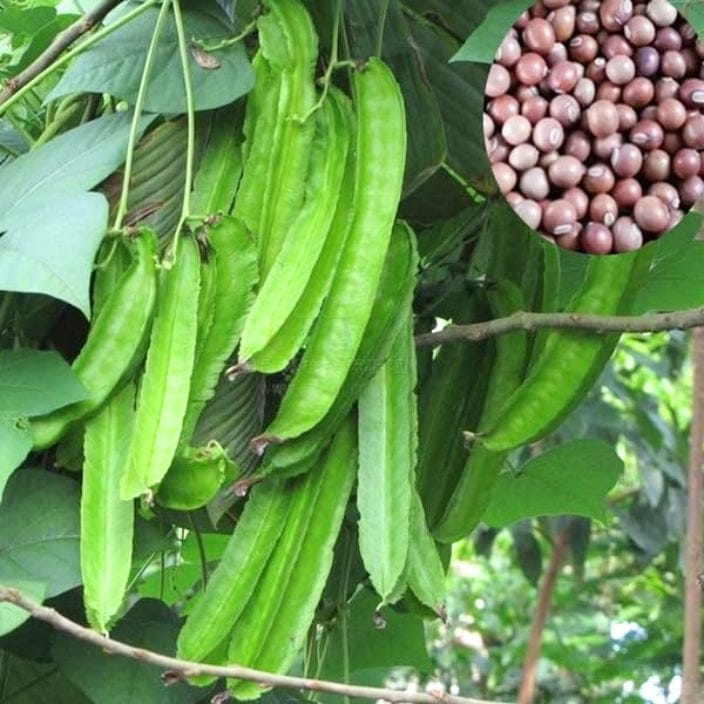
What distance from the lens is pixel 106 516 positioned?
87cm

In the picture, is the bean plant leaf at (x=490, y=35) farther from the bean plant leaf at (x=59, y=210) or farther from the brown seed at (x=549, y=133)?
the bean plant leaf at (x=59, y=210)

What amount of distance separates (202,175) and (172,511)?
240mm

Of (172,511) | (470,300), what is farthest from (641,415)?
(172,511)

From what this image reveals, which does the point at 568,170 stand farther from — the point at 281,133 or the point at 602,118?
the point at 281,133

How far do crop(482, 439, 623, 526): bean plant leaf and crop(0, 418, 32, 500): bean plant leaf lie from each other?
48cm

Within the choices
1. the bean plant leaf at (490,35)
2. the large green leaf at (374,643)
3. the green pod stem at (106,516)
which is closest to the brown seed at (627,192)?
the bean plant leaf at (490,35)

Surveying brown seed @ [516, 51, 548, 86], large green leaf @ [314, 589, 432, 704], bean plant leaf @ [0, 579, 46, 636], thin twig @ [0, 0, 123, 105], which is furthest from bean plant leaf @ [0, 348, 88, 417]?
large green leaf @ [314, 589, 432, 704]

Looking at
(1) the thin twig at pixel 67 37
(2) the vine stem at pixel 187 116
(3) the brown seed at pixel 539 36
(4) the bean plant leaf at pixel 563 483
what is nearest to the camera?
(3) the brown seed at pixel 539 36

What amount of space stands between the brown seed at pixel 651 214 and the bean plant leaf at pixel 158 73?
0.30 metres

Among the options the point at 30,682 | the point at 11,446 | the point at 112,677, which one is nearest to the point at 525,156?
the point at 11,446

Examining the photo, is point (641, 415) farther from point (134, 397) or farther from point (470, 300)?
point (134, 397)

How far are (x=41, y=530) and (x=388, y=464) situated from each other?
0.79 ft

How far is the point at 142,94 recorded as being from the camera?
0.95 m

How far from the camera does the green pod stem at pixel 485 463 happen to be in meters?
1.01
